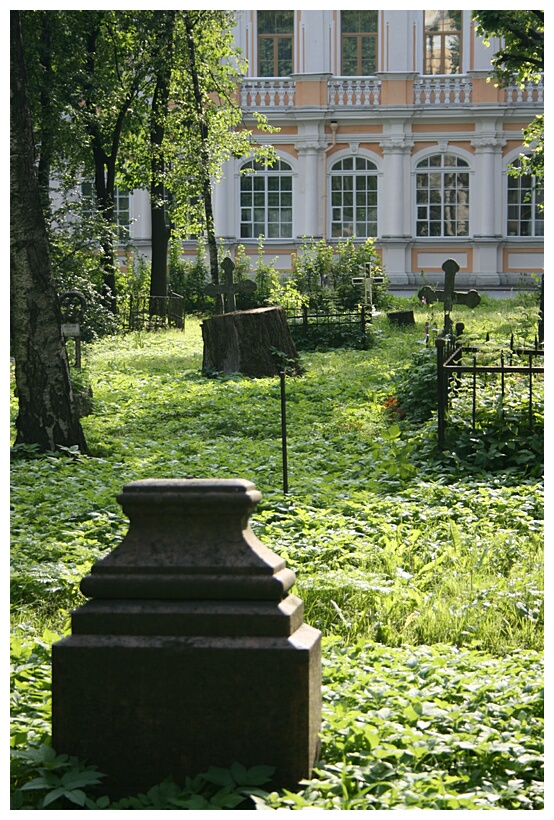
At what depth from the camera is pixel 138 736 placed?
3.32 metres

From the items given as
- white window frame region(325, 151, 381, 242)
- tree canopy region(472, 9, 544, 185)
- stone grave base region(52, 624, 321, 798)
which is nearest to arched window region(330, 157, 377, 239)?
white window frame region(325, 151, 381, 242)

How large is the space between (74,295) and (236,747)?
1321cm

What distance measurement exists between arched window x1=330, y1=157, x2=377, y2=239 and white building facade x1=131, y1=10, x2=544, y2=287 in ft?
0.11

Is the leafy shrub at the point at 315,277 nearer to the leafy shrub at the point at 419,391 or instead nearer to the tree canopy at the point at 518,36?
the tree canopy at the point at 518,36

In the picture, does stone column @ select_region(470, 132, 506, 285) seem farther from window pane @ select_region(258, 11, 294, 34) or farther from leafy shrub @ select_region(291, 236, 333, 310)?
leafy shrub @ select_region(291, 236, 333, 310)

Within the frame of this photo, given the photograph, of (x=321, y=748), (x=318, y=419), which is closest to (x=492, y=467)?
(x=318, y=419)

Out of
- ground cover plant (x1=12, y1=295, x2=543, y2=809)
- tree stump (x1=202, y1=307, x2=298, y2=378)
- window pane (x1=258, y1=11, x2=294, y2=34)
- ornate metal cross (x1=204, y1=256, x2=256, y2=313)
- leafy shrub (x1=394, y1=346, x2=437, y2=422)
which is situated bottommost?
ground cover plant (x1=12, y1=295, x2=543, y2=809)

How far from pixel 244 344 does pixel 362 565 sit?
8.30 m

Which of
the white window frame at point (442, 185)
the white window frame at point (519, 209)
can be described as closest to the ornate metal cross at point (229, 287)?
the white window frame at point (442, 185)

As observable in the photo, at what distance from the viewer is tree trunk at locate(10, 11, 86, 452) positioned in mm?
8773

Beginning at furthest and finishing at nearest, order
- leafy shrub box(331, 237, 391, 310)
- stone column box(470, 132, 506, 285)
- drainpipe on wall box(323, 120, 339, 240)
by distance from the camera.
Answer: drainpipe on wall box(323, 120, 339, 240)
stone column box(470, 132, 506, 285)
leafy shrub box(331, 237, 391, 310)

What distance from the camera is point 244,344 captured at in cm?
1403

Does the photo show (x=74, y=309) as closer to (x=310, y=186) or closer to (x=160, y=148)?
(x=160, y=148)

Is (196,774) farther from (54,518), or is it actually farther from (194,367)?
(194,367)
